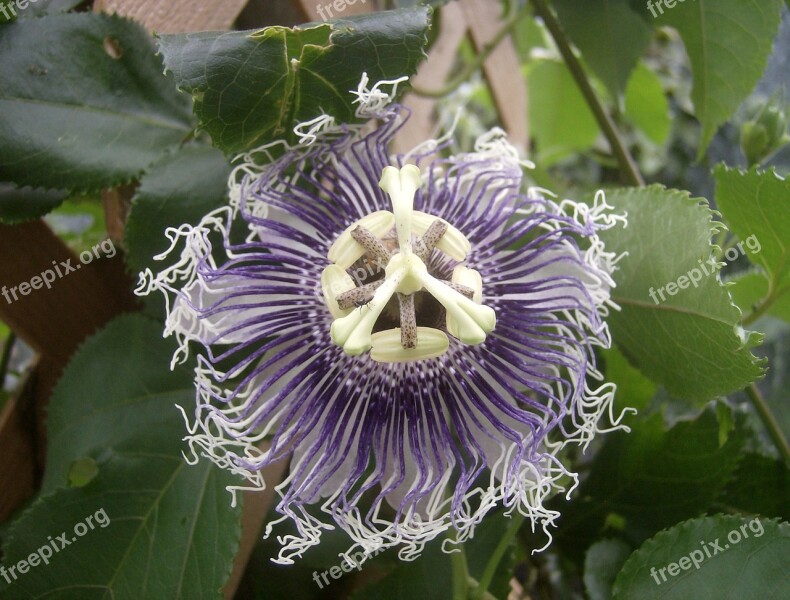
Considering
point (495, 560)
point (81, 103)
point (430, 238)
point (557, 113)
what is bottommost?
point (495, 560)

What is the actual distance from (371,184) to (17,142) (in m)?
0.48

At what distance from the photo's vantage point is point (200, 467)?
1082mm

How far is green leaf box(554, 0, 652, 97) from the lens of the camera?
1531mm

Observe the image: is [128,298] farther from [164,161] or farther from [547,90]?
[547,90]

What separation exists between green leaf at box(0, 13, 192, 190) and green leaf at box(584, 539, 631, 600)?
35.5 inches

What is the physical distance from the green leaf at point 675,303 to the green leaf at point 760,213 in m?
0.11

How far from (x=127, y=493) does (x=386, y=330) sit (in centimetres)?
43

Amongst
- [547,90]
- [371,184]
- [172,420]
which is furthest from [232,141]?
[547,90]

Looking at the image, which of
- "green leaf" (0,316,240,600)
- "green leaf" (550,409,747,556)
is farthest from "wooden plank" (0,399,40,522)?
"green leaf" (550,409,747,556)

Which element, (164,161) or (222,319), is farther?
(164,161)

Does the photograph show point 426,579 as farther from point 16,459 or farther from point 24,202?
point 24,202

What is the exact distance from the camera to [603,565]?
1190 mm

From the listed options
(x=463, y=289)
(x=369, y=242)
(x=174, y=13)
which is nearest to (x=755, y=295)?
(x=463, y=289)

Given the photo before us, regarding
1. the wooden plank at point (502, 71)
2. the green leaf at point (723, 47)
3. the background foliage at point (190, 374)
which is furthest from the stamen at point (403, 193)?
the wooden plank at point (502, 71)
